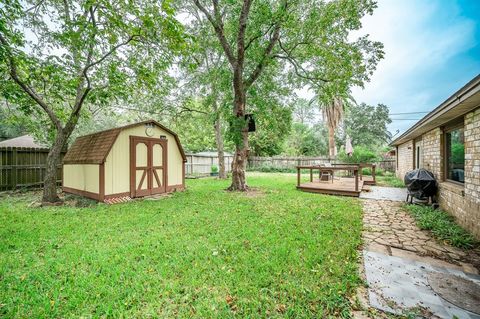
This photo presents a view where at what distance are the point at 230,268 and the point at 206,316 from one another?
77 centimetres

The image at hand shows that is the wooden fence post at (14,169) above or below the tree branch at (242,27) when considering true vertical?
below

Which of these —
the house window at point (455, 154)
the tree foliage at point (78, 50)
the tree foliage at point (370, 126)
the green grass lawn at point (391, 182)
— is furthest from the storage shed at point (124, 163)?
the tree foliage at point (370, 126)

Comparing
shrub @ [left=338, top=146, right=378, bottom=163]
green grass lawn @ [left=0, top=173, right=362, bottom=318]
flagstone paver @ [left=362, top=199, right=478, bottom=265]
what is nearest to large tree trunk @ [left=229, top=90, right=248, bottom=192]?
green grass lawn @ [left=0, top=173, right=362, bottom=318]

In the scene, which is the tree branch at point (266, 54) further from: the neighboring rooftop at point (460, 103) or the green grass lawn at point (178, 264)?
the green grass lawn at point (178, 264)

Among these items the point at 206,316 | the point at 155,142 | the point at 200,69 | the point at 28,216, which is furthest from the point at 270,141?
the point at 206,316

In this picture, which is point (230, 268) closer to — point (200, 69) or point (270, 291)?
point (270, 291)

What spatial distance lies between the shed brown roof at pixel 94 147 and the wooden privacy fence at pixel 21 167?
5.68 ft

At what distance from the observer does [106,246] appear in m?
3.14

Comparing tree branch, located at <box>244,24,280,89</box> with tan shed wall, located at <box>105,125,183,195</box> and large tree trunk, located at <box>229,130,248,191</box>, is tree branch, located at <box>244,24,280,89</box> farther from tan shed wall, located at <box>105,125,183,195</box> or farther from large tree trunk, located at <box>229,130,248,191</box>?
tan shed wall, located at <box>105,125,183,195</box>

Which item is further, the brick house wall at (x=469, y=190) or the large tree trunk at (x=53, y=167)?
the large tree trunk at (x=53, y=167)

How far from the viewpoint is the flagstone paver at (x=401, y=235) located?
10.1ft

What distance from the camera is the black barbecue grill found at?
5531 mm

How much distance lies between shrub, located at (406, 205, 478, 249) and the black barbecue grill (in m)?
0.51

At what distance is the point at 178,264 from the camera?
260cm
